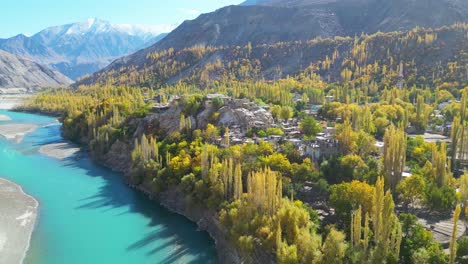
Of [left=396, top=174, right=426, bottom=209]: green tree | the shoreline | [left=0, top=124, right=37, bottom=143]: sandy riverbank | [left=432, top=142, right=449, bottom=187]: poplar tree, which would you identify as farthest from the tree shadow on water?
[left=0, top=124, right=37, bottom=143]: sandy riverbank

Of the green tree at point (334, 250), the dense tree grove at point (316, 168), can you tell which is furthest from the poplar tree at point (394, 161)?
the green tree at point (334, 250)

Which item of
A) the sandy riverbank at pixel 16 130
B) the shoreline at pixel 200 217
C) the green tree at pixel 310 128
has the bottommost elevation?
the sandy riverbank at pixel 16 130

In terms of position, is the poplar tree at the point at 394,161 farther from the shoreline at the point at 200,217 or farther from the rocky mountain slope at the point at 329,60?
the rocky mountain slope at the point at 329,60

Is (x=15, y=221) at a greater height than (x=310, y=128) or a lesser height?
lesser

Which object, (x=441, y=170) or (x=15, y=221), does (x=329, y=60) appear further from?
(x=15, y=221)

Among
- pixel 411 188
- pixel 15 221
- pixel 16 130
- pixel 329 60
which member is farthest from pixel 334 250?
pixel 329 60

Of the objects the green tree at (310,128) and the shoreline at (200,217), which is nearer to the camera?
the shoreline at (200,217)

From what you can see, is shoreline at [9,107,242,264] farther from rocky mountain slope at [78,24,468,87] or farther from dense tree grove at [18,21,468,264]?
rocky mountain slope at [78,24,468,87]
